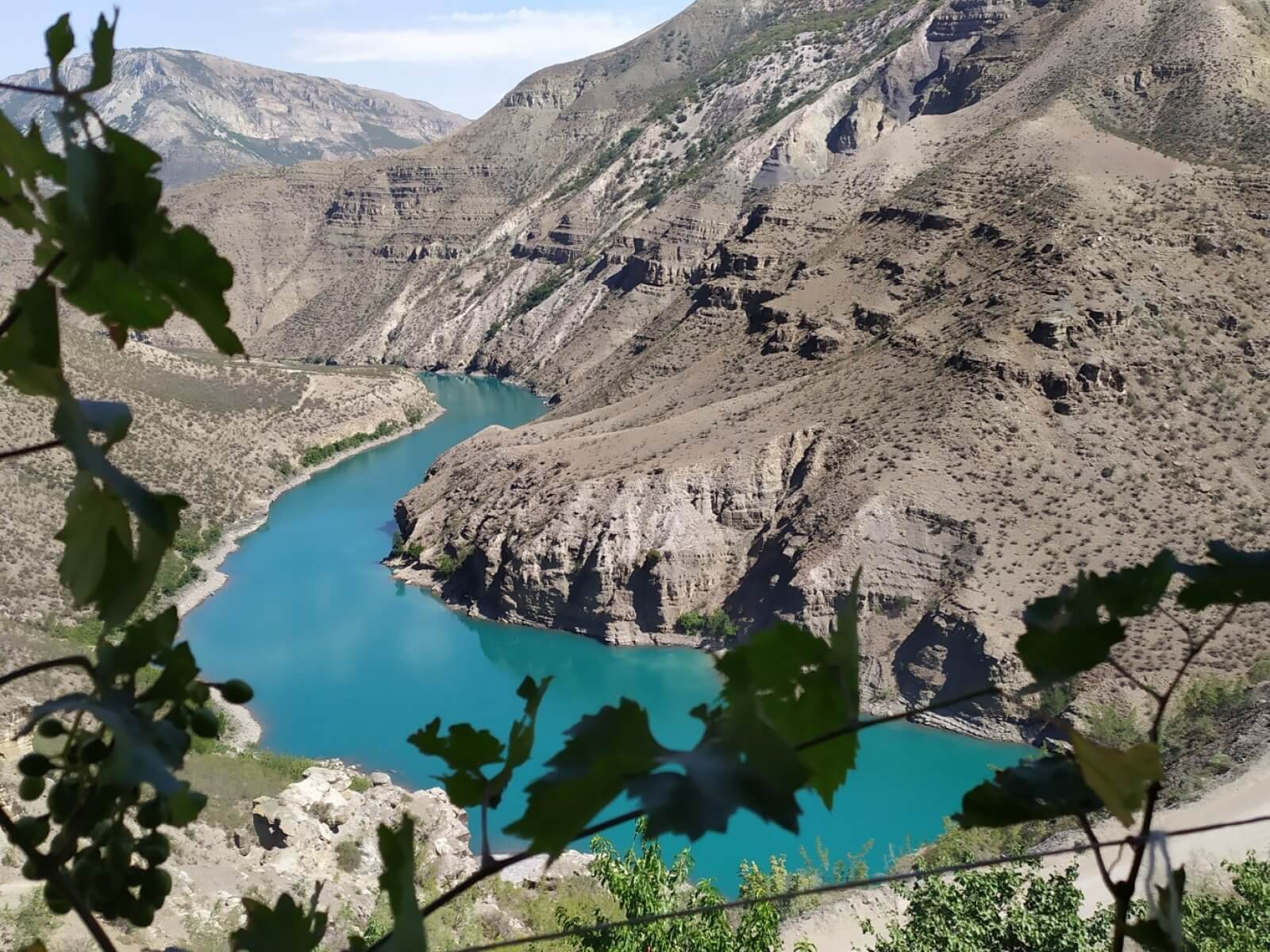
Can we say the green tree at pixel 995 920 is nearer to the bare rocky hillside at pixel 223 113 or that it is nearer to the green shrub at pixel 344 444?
the green shrub at pixel 344 444

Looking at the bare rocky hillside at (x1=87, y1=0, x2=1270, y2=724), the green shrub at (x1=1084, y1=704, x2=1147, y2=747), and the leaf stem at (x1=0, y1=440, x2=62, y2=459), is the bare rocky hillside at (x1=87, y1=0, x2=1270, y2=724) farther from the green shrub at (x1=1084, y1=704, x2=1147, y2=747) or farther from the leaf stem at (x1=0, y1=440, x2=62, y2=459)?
the leaf stem at (x1=0, y1=440, x2=62, y2=459)

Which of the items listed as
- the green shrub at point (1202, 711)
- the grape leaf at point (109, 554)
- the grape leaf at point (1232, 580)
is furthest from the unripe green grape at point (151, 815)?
the green shrub at point (1202, 711)

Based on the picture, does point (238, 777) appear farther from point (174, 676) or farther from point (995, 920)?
point (174, 676)

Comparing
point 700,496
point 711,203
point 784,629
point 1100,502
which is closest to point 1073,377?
point 1100,502

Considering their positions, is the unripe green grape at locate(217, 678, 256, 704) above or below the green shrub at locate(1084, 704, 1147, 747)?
above

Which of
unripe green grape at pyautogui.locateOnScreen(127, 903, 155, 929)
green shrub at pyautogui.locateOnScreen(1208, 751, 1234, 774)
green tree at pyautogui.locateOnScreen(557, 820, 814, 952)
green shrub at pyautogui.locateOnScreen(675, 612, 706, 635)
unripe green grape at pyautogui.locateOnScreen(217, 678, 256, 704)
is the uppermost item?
unripe green grape at pyautogui.locateOnScreen(217, 678, 256, 704)

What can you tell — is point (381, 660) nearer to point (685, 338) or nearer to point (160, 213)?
point (685, 338)

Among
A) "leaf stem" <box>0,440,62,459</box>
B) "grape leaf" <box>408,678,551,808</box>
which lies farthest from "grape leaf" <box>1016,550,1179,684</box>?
"leaf stem" <box>0,440,62,459</box>

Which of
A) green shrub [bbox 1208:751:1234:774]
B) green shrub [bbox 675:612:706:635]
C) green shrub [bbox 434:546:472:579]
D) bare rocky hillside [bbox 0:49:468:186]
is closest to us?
green shrub [bbox 1208:751:1234:774]
